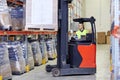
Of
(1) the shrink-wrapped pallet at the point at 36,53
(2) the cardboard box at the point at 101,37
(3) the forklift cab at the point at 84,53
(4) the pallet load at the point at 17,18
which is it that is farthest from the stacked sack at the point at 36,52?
(2) the cardboard box at the point at 101,37

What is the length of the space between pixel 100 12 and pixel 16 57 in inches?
748

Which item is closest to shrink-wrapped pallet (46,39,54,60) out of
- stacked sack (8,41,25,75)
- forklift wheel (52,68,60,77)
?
stacked sack (8,41,25,75)

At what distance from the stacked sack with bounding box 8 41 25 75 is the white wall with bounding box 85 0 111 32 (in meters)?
18.3

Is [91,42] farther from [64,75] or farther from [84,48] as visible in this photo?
[64,75]

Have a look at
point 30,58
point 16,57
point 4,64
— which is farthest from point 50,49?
point 4,64

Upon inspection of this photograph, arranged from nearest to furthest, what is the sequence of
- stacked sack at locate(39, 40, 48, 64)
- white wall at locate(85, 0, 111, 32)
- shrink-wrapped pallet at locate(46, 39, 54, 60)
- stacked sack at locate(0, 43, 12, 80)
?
stacked sack at locate(0, 43, 12, 80)
stacked sack at locate(39, 40, 48, 64)
shrink-wrapped pallet at locate(46, 39, 54, 60)
white wall at locate(85, 0, 111, 32)

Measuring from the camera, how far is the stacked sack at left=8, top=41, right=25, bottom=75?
717 centimetres

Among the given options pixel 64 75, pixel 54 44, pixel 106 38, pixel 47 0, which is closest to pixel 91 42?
pixel 64 75

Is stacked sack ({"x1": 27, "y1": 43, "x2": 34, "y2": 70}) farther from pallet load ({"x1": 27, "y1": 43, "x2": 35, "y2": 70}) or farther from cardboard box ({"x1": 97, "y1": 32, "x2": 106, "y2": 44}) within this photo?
cardboard box ({"x1": 97, "y1": 32, "x2": 106, "y2": 44})

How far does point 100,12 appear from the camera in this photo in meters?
25.4

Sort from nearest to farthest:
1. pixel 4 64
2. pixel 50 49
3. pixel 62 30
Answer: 1. pixel 4 64
2. pixel 62 30
3. pixel 50 49

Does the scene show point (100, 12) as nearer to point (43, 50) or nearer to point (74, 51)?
point (43, 50)

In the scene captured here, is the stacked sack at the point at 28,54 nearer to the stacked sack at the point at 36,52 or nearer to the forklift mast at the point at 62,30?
the stacked sack at the point at 36,52

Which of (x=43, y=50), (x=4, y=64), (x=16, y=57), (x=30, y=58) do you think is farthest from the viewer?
(x=43, y=50)
